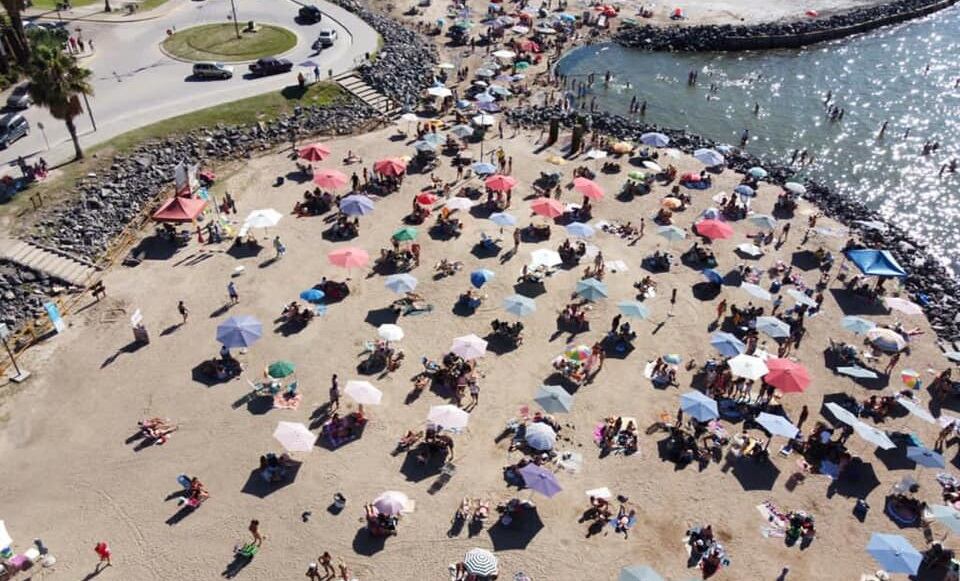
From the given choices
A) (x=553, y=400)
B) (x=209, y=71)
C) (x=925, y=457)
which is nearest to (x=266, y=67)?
(x=209, y=71)

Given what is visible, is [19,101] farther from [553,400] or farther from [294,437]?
[553,400]

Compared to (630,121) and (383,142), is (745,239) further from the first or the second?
(383,142)

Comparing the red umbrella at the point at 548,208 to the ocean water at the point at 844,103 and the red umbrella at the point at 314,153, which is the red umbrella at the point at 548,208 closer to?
the red umbrella at the point at 314,153

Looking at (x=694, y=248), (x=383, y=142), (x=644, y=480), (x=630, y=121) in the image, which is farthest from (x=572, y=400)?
(x=630, y=121)

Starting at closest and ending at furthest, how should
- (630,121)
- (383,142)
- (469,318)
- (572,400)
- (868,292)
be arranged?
(572,400)
(469,318)
(868,292)
(383,142)
(630,121)

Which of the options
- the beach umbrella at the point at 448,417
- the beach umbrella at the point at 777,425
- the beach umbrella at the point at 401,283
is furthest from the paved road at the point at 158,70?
the beach umbrella at the point at 777,425

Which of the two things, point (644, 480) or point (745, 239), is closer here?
point (644, 480)

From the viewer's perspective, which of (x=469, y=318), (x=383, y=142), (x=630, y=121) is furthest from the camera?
(x=630, y=121)
